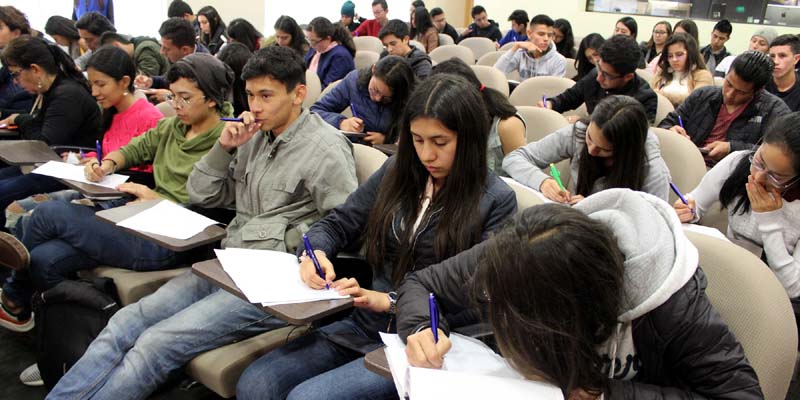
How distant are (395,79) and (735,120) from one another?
1.63 m

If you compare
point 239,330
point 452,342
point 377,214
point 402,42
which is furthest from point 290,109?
point 402,42

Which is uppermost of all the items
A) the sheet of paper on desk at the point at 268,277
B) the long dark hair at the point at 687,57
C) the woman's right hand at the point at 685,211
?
the long dark hair at the point at 687,57

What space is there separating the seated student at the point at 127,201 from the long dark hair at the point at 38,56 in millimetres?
739

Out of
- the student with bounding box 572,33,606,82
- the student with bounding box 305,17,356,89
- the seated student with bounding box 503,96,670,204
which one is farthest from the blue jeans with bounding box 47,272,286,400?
the student with bounding box 572,33,606,82

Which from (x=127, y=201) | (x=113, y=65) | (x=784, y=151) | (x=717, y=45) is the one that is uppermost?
(x=113, y=65)

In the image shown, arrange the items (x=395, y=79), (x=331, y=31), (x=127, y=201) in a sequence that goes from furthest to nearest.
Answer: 1. (x=331, y=31)
2. (x=395, y=79)
3. (x=127, y=201)

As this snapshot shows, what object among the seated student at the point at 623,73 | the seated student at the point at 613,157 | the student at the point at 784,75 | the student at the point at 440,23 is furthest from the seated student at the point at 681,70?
the student at the point at 440,23

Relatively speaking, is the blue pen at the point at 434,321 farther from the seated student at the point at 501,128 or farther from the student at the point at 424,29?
the student at the point at 424,29

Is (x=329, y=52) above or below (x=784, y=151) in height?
below

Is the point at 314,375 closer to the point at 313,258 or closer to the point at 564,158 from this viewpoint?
the point at 313,258

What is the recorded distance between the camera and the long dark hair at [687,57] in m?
4.00

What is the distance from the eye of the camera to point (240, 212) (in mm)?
1938

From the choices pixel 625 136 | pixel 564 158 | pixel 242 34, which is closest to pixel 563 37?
pixel 242 34

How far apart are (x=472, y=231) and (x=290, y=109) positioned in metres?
0.80
